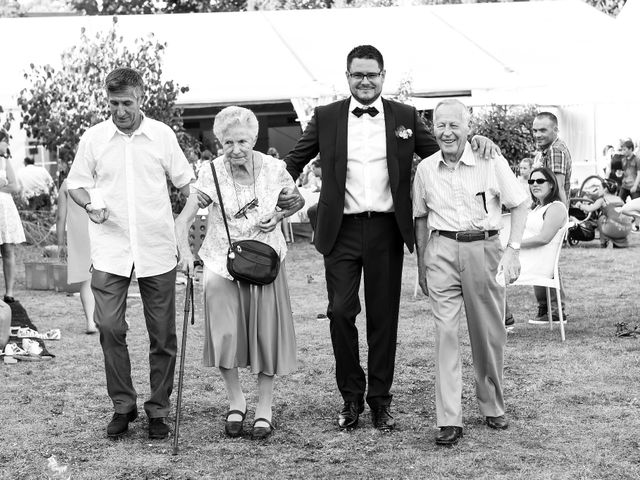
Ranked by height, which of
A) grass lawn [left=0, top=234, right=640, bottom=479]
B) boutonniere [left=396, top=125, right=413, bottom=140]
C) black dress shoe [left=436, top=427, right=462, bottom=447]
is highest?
boutonniere [left=396, top=125, right=413, bottom=140]

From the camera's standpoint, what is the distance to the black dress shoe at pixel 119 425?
556 cm

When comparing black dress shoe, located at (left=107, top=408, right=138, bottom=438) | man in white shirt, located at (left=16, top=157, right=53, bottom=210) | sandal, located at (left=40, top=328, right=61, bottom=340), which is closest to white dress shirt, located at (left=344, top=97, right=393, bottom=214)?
black dress shoe, located at (left=107, top=408, right=138, bottom=438)

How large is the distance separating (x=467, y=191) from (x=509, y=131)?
1339 centimetres

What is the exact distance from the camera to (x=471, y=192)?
17.8 ft

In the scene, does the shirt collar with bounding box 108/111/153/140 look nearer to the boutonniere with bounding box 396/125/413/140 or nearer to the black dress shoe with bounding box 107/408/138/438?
the boutonniere with bounding box 396/125/413/140

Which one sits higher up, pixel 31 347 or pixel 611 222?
pixel 611 222

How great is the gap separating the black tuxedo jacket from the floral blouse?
264 mm

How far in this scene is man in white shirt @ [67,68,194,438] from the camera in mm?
5457

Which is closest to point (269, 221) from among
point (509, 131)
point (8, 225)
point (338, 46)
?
point (8, 225)

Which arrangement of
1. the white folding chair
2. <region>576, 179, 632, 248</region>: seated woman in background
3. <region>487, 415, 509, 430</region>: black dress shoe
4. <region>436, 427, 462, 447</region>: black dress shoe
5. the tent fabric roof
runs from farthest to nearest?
1. the tent fabric roof
2. <region>576, 179, 632, 248</region>: seated woman in background
3. the white folding chair
4. <region>487, 415, 509, 430</region>: black dress shoe
5. <region>436, 427, 462, 447</region>: black dress shoe

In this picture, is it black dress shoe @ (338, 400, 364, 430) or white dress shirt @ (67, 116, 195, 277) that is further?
black dress shoe @ (338, 400, 364, 430)

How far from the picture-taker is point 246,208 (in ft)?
17.8

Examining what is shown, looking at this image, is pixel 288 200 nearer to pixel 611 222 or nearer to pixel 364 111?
pixel 364 111

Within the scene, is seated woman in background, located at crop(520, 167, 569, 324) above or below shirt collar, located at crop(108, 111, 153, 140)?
below
